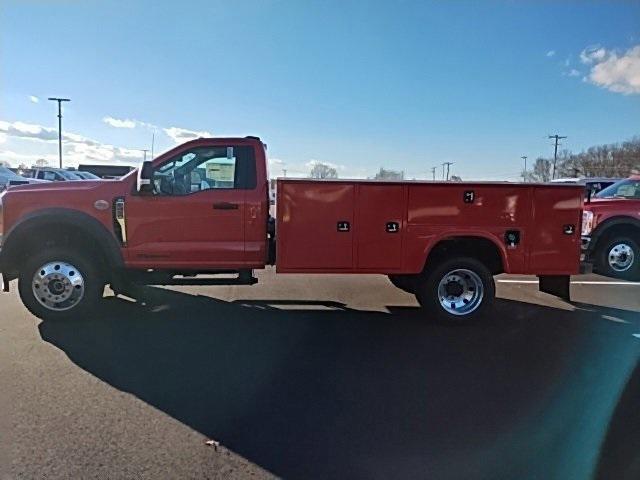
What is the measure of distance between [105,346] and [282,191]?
2618 millimetres

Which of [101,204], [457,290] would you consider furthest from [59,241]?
[457,290]

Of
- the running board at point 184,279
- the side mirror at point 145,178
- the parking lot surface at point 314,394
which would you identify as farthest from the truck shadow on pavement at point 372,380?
the side mirror at point 145,178

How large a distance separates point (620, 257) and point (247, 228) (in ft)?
26.5

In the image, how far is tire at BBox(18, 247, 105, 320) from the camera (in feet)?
19.9

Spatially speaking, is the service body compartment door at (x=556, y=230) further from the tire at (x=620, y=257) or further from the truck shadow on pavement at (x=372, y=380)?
the tire at (x=620, y=257)

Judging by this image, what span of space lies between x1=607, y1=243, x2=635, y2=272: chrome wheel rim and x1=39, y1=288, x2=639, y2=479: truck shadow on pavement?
3.56 metres

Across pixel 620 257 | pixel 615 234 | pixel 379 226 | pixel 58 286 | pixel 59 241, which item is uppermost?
pixel 379 226

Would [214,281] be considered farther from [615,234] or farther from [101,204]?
[615,234]

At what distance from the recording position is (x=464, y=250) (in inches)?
259

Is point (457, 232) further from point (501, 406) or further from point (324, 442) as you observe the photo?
point (324, 442)

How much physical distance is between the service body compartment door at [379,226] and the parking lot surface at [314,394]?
0.84m

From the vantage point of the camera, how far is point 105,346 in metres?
5.34

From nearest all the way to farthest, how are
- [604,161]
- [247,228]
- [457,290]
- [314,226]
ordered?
[314,226] < [247,228] < [457,290] < [604,161]

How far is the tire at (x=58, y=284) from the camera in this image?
6.07m
